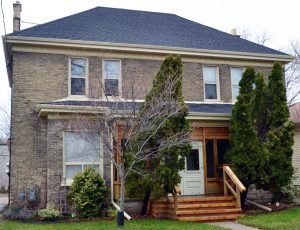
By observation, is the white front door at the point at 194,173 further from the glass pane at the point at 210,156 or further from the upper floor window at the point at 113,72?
the upper floor window at the point at 113,72

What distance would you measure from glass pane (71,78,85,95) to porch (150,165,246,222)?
5483mm

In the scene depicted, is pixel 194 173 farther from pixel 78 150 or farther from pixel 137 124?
pixel 137 124

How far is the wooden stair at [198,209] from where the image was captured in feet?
43.1

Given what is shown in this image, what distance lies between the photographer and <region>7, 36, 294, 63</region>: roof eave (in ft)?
51.4

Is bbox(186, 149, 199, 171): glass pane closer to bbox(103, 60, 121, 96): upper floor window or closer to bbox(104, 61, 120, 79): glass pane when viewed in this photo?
bbox(103, 60, 121, 96): upper floor window

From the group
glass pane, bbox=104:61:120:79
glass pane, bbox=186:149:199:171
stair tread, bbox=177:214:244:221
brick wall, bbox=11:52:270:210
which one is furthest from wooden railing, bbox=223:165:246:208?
glass pane, bbox=104:61:120:79

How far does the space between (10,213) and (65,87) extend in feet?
17.2

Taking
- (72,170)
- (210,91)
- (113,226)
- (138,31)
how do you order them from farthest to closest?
1. (138,31)
2. (210,91)
3. (72,170)
4. (113,226)

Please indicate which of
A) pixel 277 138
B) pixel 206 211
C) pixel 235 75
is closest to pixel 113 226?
pixel 206 211

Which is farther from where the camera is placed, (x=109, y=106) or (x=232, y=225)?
(x=109, y=106)

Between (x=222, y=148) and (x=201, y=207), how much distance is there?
375 centimetres

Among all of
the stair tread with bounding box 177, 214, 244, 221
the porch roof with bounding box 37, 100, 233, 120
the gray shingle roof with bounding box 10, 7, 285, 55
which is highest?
the gray shingle roof with bounding box 10, 7, 285, 55

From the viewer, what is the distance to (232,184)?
15312 millimetres

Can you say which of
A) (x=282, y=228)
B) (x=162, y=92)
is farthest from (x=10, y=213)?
(x=282, y=228)
